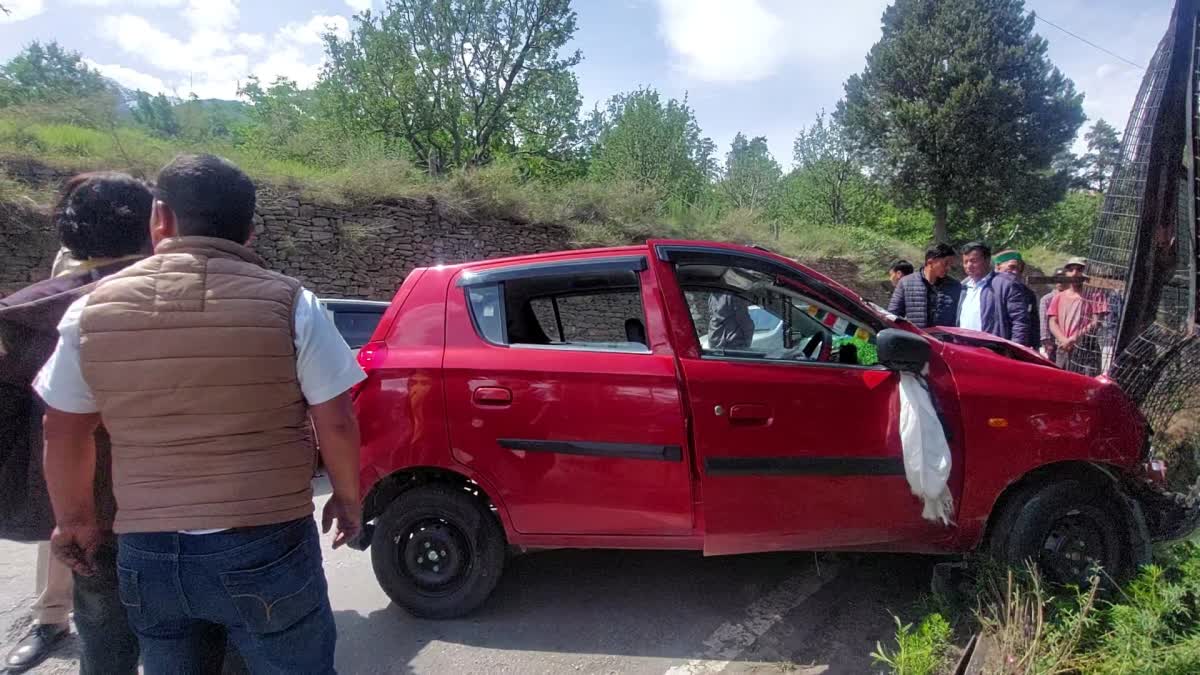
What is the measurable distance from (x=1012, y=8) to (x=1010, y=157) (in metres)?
5.55

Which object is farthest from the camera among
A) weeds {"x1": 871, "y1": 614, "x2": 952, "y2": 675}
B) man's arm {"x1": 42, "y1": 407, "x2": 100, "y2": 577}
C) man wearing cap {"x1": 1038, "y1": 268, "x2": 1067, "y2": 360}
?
man wearing cap {"x1": 1038, "y1": 268, "x2": 1067, "y2": 360}

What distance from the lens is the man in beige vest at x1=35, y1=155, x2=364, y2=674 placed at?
147cm

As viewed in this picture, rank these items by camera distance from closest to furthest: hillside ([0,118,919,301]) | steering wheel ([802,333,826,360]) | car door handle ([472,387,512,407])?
1. car door handle ([472,387,512,407])
2. steering wheel ([802,333,826,360])
3. hillside ([0,118,919,301])

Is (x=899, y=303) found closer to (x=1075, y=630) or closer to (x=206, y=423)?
(x=1075, y=630)

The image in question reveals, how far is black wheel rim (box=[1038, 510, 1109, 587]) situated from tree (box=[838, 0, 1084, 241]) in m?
24.5

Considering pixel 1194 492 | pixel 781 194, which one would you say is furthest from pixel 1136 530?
pixel 781 194

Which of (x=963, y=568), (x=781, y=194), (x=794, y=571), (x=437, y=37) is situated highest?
(x=437, y=37)

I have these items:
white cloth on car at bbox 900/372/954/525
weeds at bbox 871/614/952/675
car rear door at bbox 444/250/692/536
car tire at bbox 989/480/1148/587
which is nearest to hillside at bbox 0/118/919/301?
car rear door at bbox 444/250/692/536

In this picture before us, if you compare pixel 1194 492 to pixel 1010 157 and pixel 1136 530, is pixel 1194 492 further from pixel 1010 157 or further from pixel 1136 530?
pixel 1010 157

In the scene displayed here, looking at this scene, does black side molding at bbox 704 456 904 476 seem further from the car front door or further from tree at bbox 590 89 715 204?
tree at bbox 590 89 715 204

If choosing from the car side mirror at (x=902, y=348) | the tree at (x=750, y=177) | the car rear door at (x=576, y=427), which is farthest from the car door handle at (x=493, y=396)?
the tree at (x=750, y=177)

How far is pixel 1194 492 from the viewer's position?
3387 mm

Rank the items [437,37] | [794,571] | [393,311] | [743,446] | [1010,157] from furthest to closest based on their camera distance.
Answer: [1010,157] < [437,37] < [794,571] < [393,311] < [743,446]

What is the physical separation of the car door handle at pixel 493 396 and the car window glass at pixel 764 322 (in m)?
0.95
